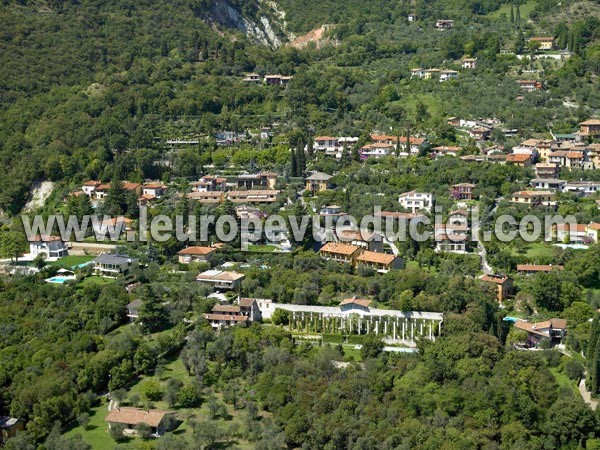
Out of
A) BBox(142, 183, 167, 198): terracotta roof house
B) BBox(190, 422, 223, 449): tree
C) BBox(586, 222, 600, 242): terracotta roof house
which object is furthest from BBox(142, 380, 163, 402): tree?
BBox(586, 222, 600, 242): terracotta roof house

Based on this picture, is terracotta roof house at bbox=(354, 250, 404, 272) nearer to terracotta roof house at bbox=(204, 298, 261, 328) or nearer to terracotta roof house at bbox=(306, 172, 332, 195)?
terracotta roof house at bbox=(204, 298, 261, 328)

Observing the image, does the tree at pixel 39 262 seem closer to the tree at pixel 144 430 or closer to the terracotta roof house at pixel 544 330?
the tree at pixel 144 430

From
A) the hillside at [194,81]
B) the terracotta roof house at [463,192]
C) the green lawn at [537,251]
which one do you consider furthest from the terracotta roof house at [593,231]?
the hillside at [194,81]

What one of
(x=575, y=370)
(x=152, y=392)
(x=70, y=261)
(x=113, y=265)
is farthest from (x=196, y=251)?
(x=575, y=370)

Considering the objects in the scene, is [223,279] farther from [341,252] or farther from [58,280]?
[58,280]

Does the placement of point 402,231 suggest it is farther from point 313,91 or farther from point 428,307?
point 313,91

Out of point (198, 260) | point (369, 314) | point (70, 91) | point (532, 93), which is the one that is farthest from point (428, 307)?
point (70, 91)
